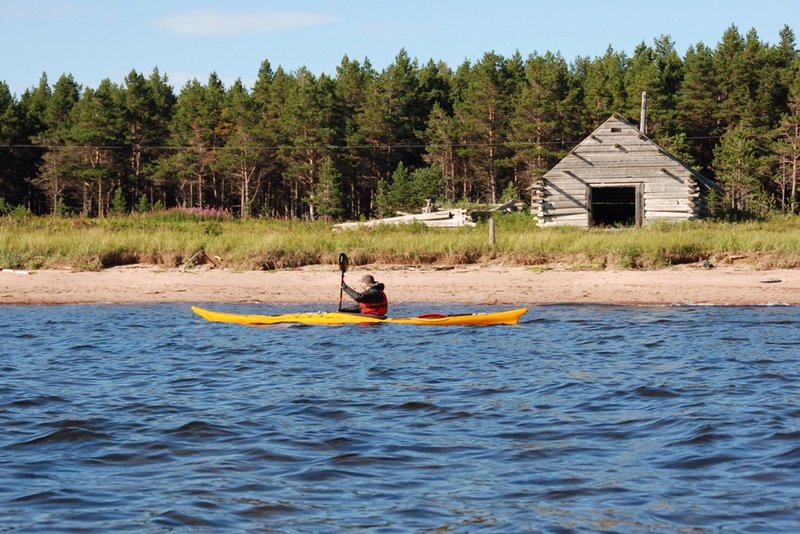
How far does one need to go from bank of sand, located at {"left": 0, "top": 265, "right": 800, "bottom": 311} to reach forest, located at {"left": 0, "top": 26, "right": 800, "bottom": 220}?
29.0 meters

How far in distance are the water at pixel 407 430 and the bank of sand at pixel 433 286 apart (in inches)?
105

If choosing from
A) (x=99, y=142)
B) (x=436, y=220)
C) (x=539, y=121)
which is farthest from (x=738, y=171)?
(x=99, y=142)

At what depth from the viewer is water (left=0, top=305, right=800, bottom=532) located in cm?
727

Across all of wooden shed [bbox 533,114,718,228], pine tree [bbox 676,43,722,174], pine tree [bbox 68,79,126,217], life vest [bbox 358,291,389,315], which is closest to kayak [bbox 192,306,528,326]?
life vest [bbox 358,291,389,315]

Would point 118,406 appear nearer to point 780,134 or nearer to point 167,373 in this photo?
point 167,373

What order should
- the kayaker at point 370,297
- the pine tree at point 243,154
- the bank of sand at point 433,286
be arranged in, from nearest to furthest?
the kayaker at point 370,297 < the bank of sand at point 433,286 < the pine tree at point 243,154

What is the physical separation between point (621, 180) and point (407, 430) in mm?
26721

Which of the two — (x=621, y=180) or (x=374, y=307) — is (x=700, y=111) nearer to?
(x=621, y=180)

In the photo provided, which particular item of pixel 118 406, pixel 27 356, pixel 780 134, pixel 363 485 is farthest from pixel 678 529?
pixel 780 134

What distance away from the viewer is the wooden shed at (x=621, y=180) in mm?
34375

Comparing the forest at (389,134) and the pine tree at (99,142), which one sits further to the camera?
the pine tree at (99,142)

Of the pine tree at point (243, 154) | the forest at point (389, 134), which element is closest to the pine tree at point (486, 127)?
the forest at point (389, 134)

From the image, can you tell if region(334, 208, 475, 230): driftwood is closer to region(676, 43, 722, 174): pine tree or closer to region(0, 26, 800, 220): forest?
region(0, 26, 800, 220): forest

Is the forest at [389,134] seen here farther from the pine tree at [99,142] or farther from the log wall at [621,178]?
the log wall at [621,178]
